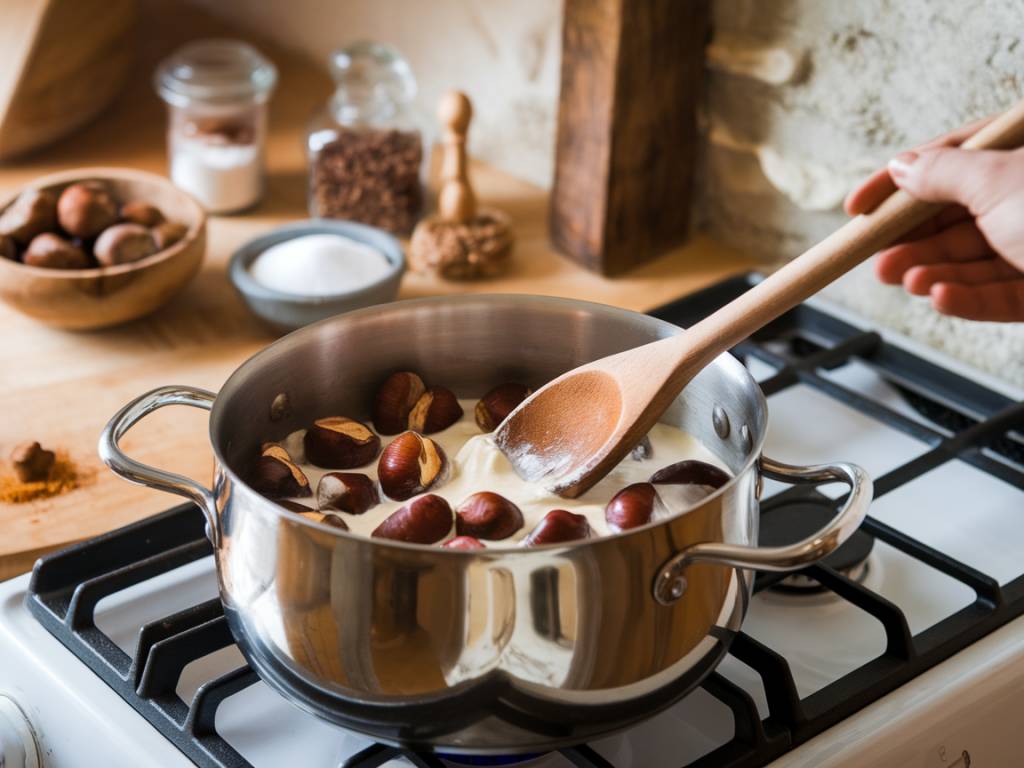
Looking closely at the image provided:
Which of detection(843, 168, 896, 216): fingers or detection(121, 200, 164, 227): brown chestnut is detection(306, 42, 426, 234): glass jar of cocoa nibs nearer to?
detection(121, 200, 164, 227): brown chestnut

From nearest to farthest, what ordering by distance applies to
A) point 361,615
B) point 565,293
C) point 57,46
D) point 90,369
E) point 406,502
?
point 361,615
point 406,502
point 90,369
point 565,293
point 57,46

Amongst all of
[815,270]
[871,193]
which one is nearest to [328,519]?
[815,270]

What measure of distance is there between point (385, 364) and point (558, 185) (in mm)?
413

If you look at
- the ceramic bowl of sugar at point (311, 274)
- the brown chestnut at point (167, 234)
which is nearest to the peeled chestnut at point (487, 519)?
the ceramic bowl of sugar at point (311, 274)

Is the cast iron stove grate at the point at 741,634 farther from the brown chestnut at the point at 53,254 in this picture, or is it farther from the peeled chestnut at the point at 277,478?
the brown chestnut at the point at 53,254

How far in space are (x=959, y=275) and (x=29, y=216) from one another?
69cm

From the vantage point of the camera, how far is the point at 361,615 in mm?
488

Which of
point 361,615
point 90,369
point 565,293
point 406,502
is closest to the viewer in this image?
point 361,615

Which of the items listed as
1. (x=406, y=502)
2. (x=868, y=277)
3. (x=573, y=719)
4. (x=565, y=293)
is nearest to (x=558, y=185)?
(x=565, y=293)

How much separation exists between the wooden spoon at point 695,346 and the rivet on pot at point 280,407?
14 centimetres

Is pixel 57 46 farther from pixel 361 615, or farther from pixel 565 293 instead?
pixel 361 615

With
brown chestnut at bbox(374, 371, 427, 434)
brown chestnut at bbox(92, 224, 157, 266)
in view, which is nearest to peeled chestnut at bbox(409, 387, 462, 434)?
brown chestnut at bbox(374, 371, 427, 434)

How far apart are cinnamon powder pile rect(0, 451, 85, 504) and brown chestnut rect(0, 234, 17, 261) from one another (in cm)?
22

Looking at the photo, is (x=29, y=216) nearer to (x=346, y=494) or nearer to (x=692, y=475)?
(x=346, y=494)
